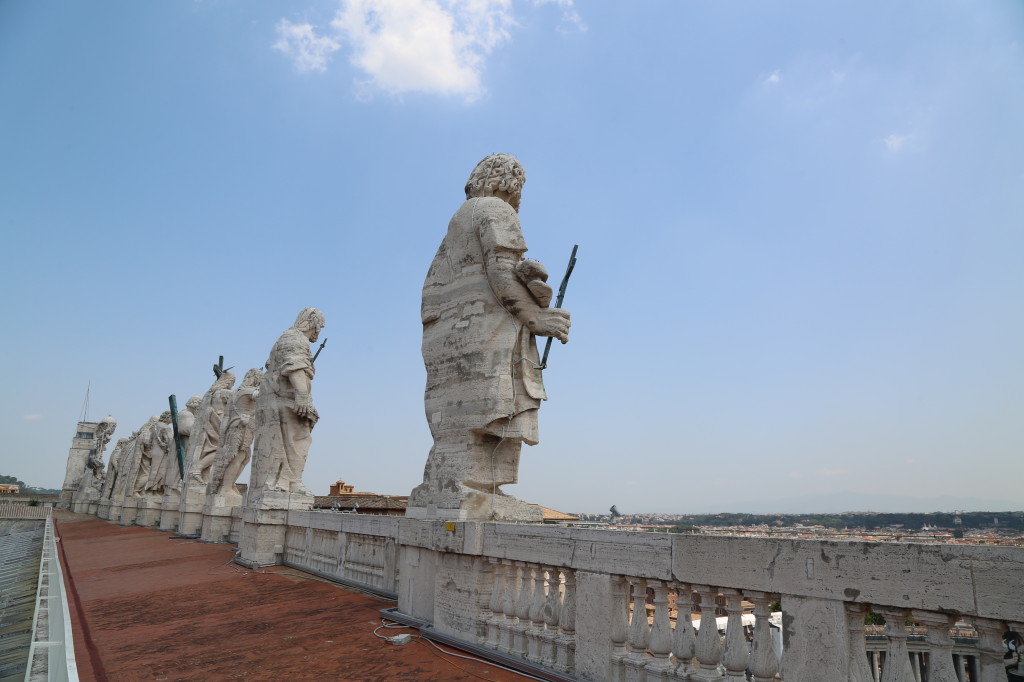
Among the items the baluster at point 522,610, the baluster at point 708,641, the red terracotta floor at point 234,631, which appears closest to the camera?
the baluster at point 708,641

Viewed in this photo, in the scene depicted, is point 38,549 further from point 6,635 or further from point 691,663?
point 691,663

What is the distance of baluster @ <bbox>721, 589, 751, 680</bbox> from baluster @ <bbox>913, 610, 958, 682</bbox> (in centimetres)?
83

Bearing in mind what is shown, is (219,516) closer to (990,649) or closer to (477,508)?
(477,508)

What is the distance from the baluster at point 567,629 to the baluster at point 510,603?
485mm

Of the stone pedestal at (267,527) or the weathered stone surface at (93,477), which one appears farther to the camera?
the weathered stone surface at (93,477)

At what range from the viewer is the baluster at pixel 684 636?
10.6 feet

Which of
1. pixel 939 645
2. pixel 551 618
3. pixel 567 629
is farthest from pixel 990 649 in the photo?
pixel 551 618

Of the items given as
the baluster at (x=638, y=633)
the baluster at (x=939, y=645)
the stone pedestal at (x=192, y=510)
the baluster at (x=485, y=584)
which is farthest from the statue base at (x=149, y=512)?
the baluster at (x=939, y=645)

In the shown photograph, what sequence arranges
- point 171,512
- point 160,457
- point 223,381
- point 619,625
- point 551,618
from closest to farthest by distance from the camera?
point 619,625 → point 551,618 → point 223,381 → point 171,512 → point 160,457

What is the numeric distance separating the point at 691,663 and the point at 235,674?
129 inches

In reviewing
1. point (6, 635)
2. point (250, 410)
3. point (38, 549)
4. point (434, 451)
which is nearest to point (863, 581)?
point (434, 451)

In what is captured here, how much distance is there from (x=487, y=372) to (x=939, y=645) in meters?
3.73

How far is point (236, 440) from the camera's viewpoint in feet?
42.0

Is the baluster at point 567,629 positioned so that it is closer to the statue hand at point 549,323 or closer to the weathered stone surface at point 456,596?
the weathered stone surface at point 456,596
